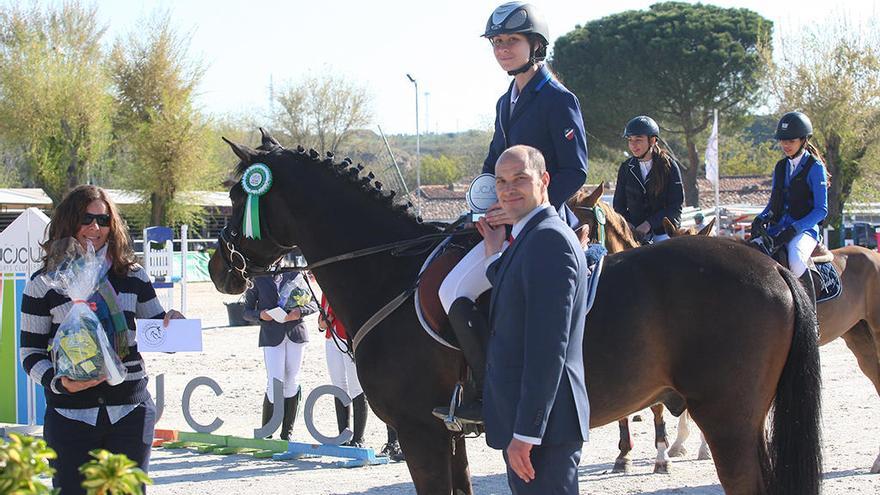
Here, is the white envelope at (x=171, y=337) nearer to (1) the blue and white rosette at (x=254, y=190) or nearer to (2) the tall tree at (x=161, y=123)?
(1) the blue and white rosette at (x=254, y=190)

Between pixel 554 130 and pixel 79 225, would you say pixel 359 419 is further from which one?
pixel 79 225

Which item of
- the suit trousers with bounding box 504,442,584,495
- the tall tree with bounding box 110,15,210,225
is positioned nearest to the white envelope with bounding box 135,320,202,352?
the suit trousers with bounding box 504,442,584,495

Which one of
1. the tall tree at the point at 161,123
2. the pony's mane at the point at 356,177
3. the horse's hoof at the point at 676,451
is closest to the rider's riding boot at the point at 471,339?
the pony's mane at the point at 356,177

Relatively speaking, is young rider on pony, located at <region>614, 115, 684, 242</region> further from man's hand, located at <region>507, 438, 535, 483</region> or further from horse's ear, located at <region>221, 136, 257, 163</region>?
man's hand, located at <region>507, 438, 535, 483</region>

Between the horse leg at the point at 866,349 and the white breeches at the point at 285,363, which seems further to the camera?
the white breeches at the point at 285,363

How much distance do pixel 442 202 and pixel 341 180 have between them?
57.2m

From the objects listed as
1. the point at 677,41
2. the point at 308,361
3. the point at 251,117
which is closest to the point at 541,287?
the point at 308,361

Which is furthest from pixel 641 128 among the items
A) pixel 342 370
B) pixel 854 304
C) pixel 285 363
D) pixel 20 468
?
pixel 20 468

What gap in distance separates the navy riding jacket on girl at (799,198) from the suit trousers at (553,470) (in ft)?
15.2

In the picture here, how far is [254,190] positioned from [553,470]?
2.67 m

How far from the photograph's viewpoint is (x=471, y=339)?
14.0 feet

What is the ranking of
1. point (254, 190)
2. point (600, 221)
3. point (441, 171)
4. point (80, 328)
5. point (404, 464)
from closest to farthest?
point (80, 328) → point (254, 190) → point (600, 221) → point (404, 464) → point (441, 171)

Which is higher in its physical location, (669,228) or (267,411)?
(669,228)

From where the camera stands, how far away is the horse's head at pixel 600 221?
6.94m
